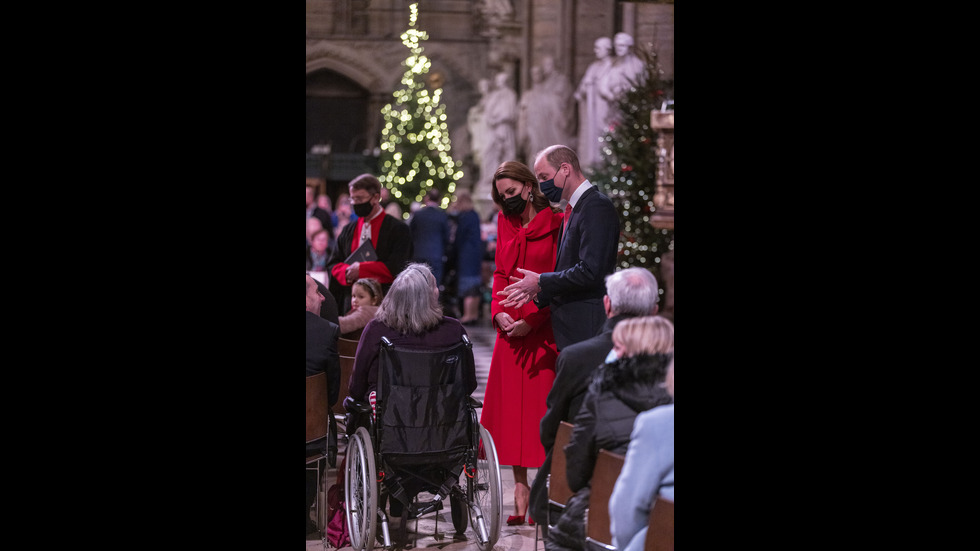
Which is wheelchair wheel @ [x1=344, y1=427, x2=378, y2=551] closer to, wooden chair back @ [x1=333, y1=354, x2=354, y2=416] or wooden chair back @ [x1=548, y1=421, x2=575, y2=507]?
wooden chair back @ [x1=333, y1=354, x2=354, y2=416]

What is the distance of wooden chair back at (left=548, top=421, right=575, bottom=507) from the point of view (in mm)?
3568

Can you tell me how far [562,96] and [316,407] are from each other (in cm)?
1038

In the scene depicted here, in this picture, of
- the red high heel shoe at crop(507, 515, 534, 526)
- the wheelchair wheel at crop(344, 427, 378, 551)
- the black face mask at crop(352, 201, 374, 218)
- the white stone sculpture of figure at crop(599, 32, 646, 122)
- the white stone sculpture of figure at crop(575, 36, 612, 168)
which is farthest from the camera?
the white stone sculpture of figure at crop(575, 36, 612, 168)

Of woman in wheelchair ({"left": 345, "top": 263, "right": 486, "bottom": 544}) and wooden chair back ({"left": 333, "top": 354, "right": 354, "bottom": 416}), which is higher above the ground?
woman in wheelchair ({"left": 345, "top": 263, "right": 486, "bottom": 544})

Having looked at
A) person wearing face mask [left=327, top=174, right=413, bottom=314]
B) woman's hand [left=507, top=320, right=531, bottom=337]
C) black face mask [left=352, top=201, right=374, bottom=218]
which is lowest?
woman's hand [left=507, top=320, right=531, bottom=337]

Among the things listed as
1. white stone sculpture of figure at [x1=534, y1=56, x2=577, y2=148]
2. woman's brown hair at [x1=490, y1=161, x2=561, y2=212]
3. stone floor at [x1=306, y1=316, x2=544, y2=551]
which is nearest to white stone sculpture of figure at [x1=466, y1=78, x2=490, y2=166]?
white stone sculpture of figure at [x1=534, y1=56, x2=577, y2=148]

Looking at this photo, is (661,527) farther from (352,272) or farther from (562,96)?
(562,96)

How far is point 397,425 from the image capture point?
13.2ft

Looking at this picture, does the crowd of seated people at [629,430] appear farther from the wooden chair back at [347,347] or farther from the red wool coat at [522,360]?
the wooden chair back at [347,347]

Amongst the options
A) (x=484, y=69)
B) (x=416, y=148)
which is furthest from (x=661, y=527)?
(x=484, y=69)

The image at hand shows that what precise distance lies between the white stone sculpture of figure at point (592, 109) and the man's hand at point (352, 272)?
747 cm

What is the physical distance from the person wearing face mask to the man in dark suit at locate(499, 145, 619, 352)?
3.75 feet
